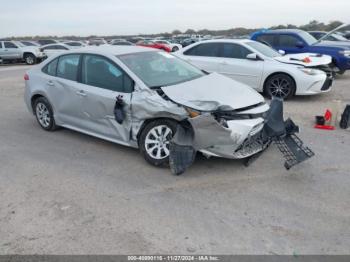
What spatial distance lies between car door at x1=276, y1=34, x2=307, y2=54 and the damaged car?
7.51 m

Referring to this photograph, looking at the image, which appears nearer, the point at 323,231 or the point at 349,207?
the point at 323,231

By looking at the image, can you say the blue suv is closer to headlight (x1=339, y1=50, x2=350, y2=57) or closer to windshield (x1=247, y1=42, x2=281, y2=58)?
headlight (x1=339, y1=50, x2=350, y2=57)

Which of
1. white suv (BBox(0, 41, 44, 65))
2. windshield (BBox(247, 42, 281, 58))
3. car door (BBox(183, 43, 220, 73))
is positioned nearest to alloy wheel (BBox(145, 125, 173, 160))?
car door (BBox(183, 43, 220, 73))

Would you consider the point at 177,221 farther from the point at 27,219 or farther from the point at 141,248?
the point at 27,219

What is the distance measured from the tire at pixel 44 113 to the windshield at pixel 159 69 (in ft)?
6.30

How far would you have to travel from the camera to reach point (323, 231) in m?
3.32

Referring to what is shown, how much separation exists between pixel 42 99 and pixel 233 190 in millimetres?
4036

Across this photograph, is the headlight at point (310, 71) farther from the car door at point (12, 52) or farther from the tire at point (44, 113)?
the car door at point (12, 52)

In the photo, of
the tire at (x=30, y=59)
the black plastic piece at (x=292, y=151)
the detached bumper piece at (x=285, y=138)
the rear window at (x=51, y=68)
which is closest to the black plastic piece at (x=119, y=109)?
the rear window at (x=51, y=68)

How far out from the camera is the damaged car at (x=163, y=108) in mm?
4391

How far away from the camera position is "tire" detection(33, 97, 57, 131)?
6.36 meters

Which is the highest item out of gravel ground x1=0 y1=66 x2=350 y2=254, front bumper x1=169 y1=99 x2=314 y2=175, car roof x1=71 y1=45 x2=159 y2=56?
car roof x1=71 y1=45 x2=159 y2=56

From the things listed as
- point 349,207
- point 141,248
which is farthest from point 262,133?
point 141,248

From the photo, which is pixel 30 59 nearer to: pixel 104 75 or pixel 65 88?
pixel 65 88
